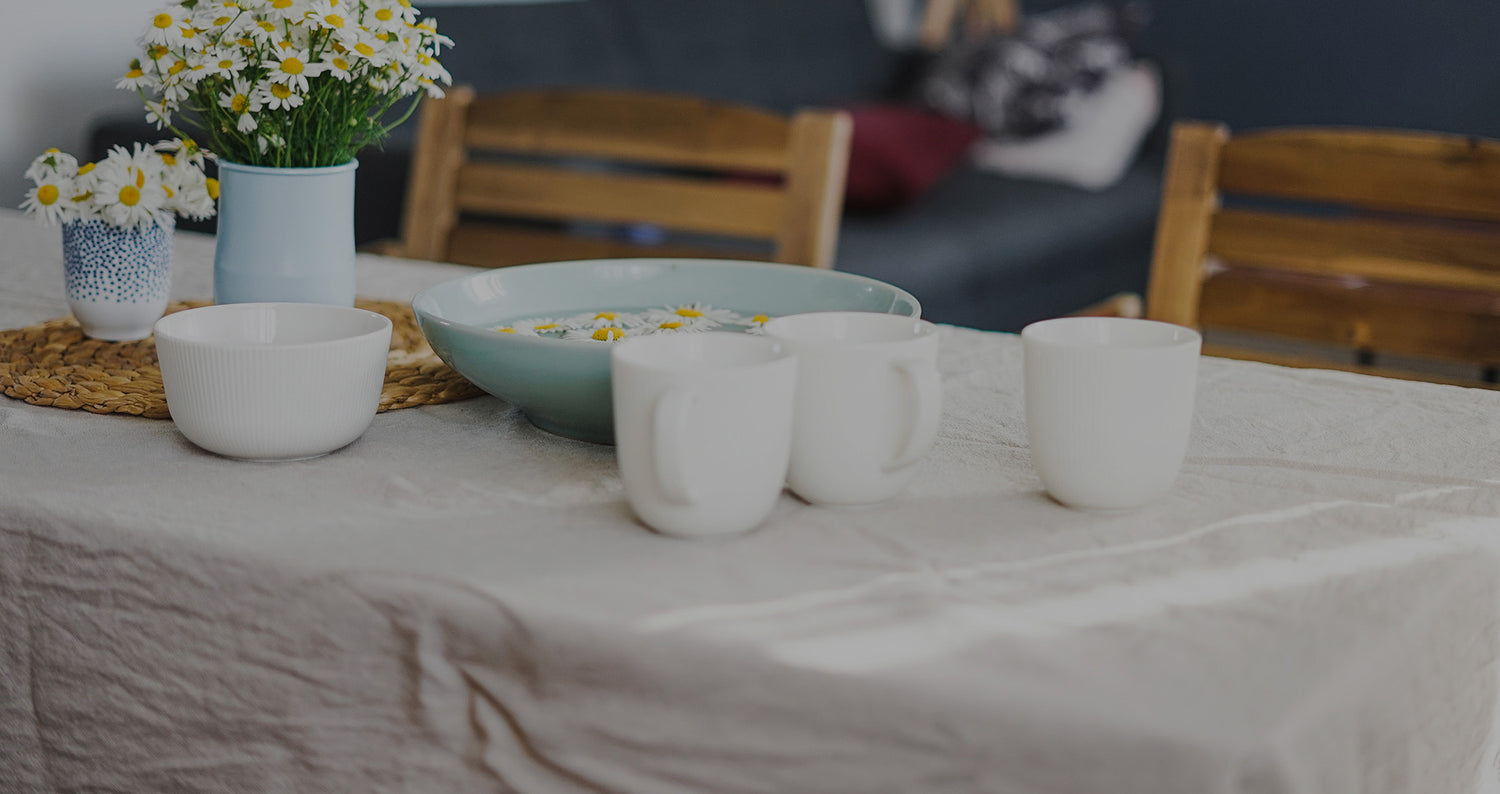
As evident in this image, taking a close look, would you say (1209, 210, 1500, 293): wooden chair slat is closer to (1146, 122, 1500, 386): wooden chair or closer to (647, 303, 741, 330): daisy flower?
(1146, 122, 1500, 386): wooden chair

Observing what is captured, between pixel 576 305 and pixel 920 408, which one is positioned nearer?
pixel 920 408

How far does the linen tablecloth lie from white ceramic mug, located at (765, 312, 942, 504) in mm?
15

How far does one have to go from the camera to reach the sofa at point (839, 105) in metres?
2.44

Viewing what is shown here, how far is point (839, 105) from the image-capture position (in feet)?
10.6

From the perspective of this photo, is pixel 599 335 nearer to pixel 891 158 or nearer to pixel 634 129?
pixel 634 129

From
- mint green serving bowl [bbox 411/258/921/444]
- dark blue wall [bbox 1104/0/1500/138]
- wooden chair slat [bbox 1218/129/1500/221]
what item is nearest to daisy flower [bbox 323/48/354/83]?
mint green serving bowl [bbox 411/258/921/444]

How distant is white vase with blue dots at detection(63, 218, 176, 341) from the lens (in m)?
0.88

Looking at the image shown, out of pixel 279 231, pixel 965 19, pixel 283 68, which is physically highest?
pixel 965 19

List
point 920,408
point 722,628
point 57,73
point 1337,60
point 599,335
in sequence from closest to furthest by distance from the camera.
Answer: point 722,628, point 920,408, point 599,335, point 57,73, point 1337,60

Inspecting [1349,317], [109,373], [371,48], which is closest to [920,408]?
[371,48]

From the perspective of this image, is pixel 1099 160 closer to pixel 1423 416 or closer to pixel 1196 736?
pixel 1423 416

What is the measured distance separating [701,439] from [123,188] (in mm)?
532

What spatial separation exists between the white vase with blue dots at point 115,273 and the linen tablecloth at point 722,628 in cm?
19

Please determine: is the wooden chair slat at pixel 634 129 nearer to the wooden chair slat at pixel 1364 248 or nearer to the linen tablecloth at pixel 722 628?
the wooden chair slat at pixel 1364 248
